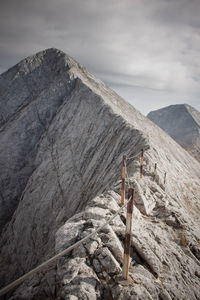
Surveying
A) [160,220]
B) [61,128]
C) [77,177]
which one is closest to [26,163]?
[61,128]

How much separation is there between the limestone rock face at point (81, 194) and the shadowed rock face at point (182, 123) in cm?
4695

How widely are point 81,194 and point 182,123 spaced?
89.7 m

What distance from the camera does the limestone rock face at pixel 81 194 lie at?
11.7ft

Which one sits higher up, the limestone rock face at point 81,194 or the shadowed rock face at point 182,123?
the shadowed rock face at point 182,123

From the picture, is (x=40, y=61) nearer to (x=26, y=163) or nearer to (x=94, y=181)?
(x=26, y=163)

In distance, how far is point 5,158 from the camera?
23.3 metres

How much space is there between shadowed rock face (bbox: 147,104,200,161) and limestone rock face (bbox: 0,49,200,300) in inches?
1848

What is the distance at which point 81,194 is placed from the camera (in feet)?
48.5

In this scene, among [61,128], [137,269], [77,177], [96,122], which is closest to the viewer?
[137,269]

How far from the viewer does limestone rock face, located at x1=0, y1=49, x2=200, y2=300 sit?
11.7 ft

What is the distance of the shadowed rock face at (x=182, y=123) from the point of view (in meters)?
68.3

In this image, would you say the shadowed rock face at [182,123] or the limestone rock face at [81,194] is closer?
the limestone rock face at [81,194]

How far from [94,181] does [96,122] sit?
7.65 m

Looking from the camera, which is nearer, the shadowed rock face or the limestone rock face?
the limestone rock face
